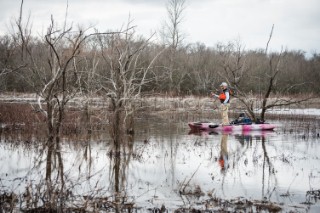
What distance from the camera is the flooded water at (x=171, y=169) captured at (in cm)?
802

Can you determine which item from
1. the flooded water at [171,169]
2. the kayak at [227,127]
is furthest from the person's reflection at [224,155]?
the kayak at [227,127]

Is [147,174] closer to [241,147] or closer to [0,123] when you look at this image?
[241,147]

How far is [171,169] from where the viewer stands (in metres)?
10.7

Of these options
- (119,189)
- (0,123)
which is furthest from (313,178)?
(0,123)

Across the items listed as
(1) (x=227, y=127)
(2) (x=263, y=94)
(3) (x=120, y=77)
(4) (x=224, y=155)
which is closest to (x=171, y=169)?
(4) (x=224, y=155)

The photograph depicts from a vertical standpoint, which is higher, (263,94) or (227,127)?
(263,94)

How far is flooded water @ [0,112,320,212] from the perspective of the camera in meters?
8.02

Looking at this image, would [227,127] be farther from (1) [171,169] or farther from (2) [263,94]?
(2) [263,94]

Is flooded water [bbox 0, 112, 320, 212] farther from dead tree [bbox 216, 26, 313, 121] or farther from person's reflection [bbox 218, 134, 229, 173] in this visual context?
dead tree [bbox 216, 26, 313, 121]

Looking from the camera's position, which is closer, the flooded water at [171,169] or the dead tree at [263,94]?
the flooded water at [171,169]

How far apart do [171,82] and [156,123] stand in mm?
19866

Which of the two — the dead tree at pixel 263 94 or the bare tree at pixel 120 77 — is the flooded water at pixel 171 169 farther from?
the dead tree at pixel 263 94

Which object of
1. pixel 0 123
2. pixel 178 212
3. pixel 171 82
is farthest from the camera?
pixel 171 82

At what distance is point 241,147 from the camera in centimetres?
1438
